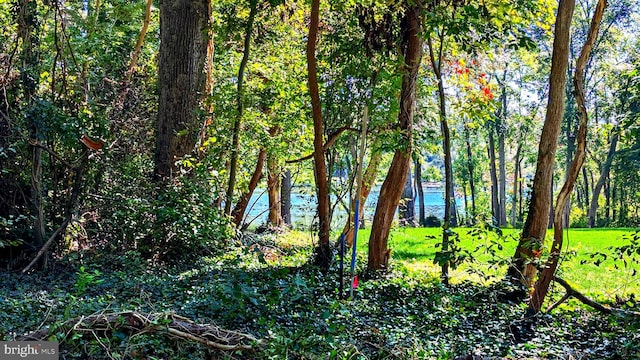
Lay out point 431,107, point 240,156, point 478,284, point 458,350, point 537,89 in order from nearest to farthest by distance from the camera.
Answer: point 458,350
point 478,284
point 431,107
point 240,156
point 537,89

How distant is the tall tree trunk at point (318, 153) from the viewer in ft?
23.1

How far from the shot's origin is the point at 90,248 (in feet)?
23.7

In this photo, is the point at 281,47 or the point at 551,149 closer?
the point at 551,149

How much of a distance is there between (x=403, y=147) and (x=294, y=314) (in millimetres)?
3008

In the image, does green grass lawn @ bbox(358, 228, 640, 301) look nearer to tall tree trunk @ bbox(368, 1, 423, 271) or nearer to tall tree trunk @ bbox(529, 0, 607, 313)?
tall tree trunk @ bbox(529, 0, 607, 313)

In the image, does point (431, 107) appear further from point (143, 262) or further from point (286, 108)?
point (143, 262)

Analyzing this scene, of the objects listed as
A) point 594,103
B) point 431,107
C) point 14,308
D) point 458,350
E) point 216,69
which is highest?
point 594,103

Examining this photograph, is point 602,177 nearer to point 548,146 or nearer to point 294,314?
point 548,146

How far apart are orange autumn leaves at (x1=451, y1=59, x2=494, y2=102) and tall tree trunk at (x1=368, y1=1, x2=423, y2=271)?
0.90 m

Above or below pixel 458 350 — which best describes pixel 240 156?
above

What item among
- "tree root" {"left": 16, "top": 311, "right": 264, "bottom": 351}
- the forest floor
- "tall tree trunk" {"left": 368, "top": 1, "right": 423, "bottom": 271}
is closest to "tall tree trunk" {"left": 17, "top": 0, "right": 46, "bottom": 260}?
the forest floor

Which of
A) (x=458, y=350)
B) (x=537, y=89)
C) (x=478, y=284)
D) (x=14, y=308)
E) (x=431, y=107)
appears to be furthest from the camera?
(x=537, y=89)

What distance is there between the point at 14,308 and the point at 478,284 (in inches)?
217

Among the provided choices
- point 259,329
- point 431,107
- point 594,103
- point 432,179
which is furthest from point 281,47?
point 432,179
